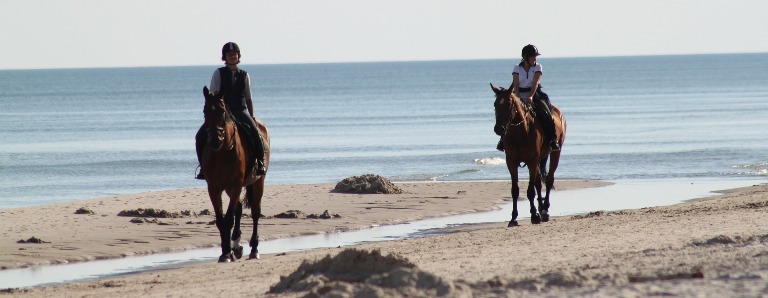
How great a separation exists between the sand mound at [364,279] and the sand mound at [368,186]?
1302 cm

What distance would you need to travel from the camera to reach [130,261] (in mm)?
15375

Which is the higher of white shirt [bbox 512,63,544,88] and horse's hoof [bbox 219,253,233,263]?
white shirt [bbox 512,63,544,88]

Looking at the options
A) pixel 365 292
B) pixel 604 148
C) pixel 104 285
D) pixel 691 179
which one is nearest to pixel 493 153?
pixel 604 148

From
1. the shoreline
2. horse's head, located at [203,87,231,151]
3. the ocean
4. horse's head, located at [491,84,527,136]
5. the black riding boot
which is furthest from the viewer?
the ocean

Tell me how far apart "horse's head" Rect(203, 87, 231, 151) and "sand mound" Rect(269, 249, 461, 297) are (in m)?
3.02

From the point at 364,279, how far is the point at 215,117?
3763mm

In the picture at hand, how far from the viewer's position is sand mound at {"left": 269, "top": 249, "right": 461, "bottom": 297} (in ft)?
30.9

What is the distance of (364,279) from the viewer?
34.3ft

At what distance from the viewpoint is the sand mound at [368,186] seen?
24.1 metres

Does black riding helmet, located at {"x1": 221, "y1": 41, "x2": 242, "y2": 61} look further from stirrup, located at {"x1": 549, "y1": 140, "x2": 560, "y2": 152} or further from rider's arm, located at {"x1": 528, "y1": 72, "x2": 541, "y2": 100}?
stirrup, located at {"x1": 549, "y1": 140, "x2": 560, "y2": 152}

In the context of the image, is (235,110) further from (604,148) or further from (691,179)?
(604,148)

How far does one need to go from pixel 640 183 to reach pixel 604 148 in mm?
12040

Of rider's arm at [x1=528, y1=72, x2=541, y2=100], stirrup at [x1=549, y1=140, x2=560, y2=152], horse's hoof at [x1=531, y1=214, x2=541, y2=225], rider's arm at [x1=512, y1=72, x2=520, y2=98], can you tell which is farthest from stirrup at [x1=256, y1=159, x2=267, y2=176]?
stirrup at [x1=549, y1=140, x2=560, y2=152]

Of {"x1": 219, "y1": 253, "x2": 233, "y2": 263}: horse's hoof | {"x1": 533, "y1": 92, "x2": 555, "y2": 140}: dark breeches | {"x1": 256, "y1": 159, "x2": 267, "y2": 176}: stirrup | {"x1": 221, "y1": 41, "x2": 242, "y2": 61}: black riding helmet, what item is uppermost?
{"x1": 221, "y1": 41, "x2": 242, "y2": 61}: black riding helmet
